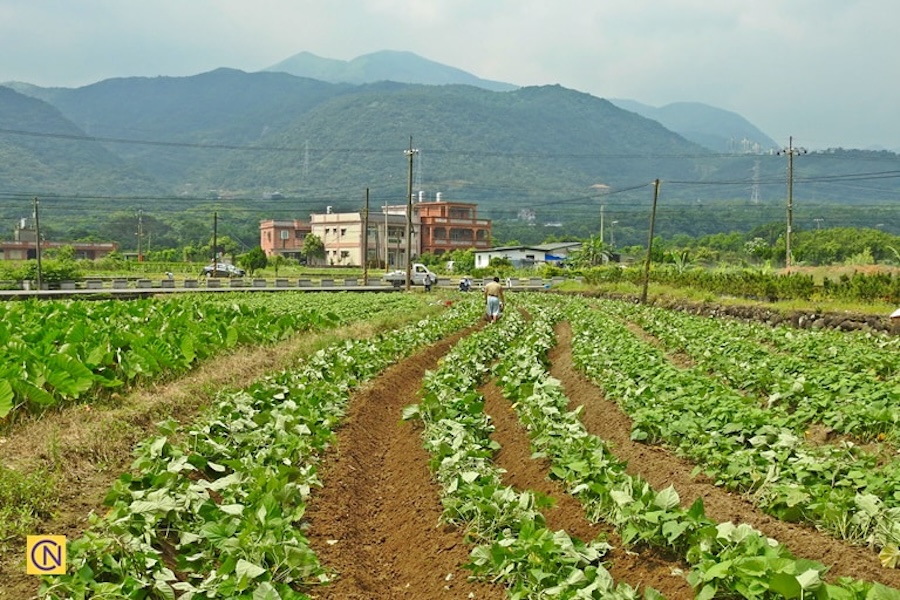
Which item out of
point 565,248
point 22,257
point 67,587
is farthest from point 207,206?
point 67,587

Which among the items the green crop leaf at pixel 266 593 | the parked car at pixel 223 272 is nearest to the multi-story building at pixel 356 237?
the parked car at pixel 223 272

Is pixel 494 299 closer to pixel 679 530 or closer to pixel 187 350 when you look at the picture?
pixel 187 350

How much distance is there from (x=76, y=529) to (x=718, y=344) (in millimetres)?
13573

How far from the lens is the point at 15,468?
712 cm

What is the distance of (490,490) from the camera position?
627 centimetres

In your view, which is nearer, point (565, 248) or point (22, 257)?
point (22, 257)

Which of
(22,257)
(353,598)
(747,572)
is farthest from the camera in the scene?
(22,257)

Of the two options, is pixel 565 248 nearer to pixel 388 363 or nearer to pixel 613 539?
pixel 388 363

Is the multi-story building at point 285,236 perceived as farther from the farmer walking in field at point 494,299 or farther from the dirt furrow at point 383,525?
the dirt furrow at point 383,525

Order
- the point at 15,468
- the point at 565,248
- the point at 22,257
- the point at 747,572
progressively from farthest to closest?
the point at 565,248
the point at 22,257
the point at 15,468
the point at 747,572

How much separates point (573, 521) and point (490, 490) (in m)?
0.89

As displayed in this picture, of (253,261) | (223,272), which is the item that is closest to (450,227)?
(253,261)

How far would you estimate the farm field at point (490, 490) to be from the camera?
4.95m

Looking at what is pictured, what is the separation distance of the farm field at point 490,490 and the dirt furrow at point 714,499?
0.03m
